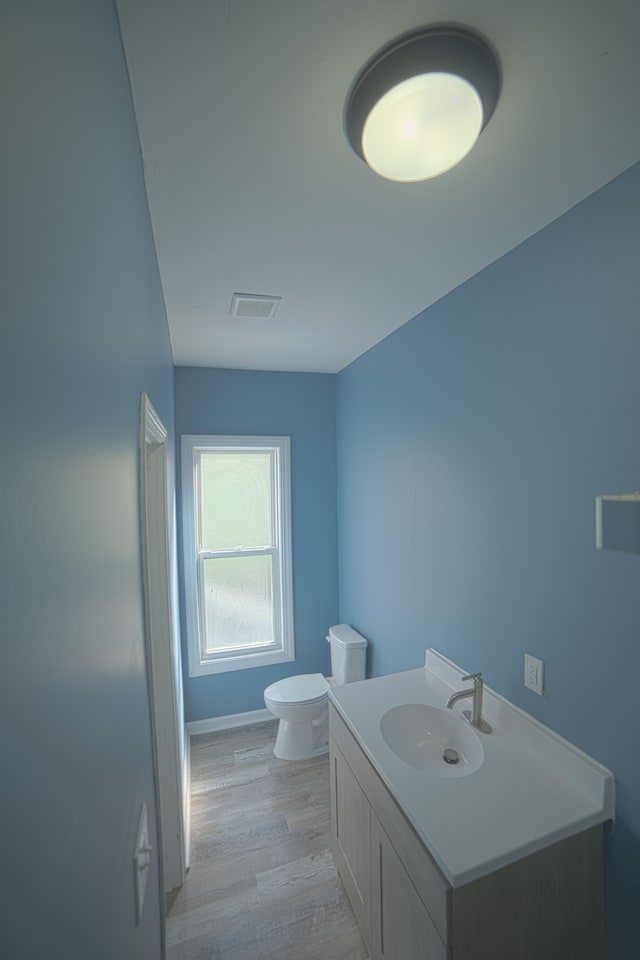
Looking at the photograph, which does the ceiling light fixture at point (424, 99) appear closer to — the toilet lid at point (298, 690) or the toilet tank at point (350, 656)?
the toilet tank at point (350, 656)

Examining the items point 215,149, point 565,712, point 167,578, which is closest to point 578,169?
point 215,149

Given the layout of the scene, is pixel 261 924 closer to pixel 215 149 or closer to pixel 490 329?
pixel 490 329

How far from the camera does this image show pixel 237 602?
294 centimetres

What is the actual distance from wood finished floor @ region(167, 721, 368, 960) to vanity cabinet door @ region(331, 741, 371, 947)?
0.45ft

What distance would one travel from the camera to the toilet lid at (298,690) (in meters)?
2.44

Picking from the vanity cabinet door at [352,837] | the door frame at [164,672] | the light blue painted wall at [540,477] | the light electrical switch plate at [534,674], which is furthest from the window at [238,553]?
the light electrical switch plate at [534,674]

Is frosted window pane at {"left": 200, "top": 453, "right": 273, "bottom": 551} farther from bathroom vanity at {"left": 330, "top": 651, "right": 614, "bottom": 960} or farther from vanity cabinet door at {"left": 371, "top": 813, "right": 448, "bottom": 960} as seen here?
vanity cabinet door at {"left": 371, "top": 813, "right": 448, "bottom": 960}

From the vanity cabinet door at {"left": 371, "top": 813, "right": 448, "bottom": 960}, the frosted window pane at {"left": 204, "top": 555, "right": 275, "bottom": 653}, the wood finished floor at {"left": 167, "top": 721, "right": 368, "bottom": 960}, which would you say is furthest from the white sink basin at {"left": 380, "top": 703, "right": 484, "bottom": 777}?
the frosted window pane at {"left": 204, "top": 555, "right": 275, "bottom": 653}

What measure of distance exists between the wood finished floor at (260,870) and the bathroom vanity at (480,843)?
0.21 metres

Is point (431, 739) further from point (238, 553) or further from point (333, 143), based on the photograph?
point (333, 143)

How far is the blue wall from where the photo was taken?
2773 millimetres

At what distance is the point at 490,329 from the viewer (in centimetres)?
151

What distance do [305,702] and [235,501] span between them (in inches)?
57.2

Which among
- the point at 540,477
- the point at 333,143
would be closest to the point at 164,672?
the point at 540,477
